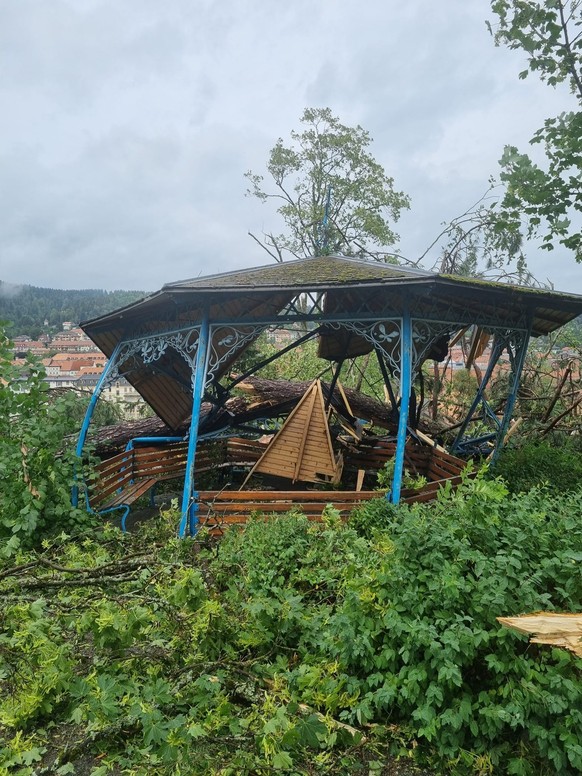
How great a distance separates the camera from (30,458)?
6844 millimetres

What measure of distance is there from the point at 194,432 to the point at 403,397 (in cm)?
287

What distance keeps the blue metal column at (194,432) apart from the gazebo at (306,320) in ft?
0.05

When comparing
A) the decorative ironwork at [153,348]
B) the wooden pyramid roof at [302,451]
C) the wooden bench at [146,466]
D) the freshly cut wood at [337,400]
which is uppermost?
the decorative ironwork at [153,348]

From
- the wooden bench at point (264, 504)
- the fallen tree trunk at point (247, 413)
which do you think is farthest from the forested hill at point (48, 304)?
the wooden bench at point (264, 504)

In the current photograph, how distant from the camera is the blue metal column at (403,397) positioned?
6.43 metres

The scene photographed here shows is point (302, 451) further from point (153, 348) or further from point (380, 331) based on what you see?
point (153, 348)

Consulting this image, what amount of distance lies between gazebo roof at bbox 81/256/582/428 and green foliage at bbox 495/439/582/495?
7.78 ft

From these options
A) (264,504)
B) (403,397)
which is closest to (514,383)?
(403,397)

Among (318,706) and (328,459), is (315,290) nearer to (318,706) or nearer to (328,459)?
(328,459)

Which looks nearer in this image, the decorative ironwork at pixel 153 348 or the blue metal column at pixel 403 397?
the blue metal column at pixel 403 397

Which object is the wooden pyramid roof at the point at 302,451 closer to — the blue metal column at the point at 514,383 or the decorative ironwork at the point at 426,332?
the decorative ironwork at the point at 426,332

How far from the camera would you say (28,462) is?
679 centimetres

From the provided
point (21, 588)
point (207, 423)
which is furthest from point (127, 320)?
point (21, 588)

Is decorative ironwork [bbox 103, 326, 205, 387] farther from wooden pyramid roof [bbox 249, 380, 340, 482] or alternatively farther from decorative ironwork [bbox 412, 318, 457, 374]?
decorative ironwork [bbox 412, 318, 457, 374]
